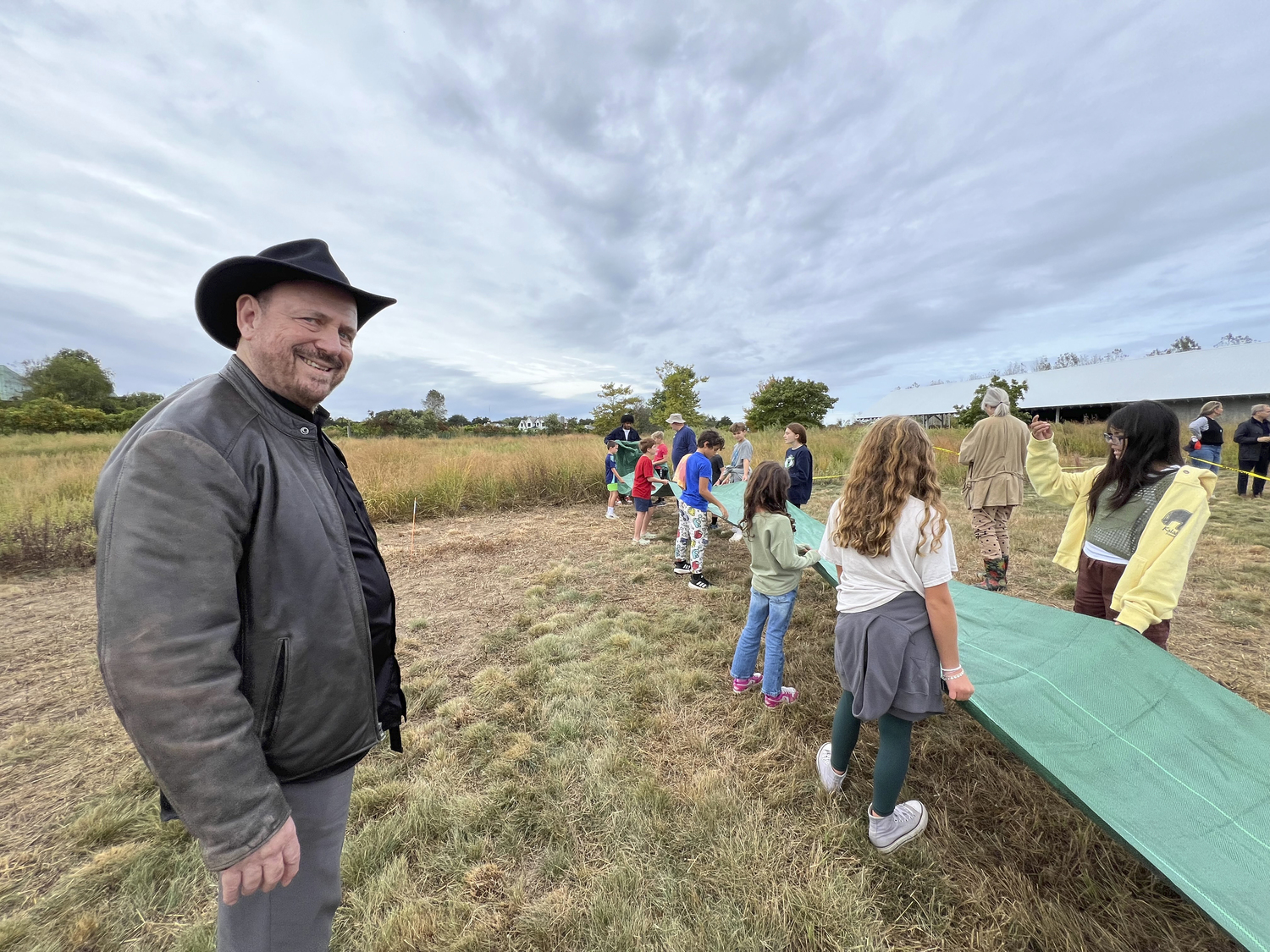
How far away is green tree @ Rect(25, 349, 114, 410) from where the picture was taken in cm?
2961

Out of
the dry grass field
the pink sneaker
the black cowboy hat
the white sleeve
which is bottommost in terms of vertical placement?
the dry grass field

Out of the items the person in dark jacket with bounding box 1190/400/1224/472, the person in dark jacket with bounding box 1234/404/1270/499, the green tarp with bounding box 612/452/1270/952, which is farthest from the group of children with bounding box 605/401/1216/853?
the person in dark jacket with bounding box 1234/404/1270/499

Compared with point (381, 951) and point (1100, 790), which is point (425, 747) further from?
point (1100, 790)

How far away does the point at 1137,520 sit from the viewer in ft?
7.07

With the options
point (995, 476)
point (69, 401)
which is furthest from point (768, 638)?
point (69, 401)

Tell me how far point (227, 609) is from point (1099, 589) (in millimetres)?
3595

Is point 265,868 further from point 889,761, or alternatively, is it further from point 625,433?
point 625,433

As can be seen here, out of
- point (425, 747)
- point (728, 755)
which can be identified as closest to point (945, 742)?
point (728, 755)

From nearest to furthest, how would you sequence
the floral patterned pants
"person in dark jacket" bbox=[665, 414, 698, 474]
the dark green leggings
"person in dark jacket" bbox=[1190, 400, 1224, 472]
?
1. the dark green leggings
2. the floral patterned pants
3. "person in dark jacket" bbox=[665, 414, 698, 474]
4. "person in dark jacket" bbox=[1190, 400, 1224, 472]

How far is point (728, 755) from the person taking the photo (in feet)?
8.06

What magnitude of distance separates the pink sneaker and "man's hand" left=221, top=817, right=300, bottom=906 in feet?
8.25

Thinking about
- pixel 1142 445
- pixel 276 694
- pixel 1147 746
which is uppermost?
pixel 1142 445

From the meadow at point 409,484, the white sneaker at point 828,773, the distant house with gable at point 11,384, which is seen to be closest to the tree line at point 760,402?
the meadow at point 409,484

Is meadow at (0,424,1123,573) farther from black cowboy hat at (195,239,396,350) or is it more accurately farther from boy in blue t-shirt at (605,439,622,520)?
black cowboy hat at (195,239,396,350)
